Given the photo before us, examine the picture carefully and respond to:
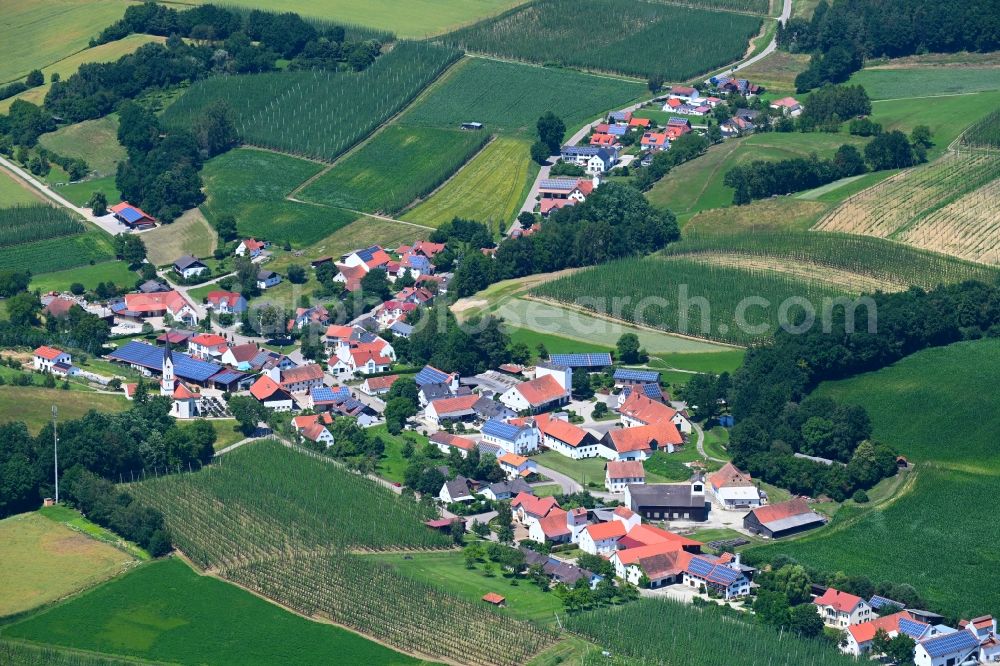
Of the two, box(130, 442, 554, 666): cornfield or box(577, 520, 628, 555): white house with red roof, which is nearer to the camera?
box(130, 442, 554, 666): cornfield

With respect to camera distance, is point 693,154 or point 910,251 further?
point 693,154

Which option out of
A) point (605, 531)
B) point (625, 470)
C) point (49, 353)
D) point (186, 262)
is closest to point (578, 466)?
point (625, 470)

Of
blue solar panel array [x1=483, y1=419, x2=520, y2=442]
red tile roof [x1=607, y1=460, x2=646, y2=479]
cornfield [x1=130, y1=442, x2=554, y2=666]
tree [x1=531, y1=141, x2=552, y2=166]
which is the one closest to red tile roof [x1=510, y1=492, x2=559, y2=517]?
cornfield [x1=130, y1=442, x2=554, y2=666]

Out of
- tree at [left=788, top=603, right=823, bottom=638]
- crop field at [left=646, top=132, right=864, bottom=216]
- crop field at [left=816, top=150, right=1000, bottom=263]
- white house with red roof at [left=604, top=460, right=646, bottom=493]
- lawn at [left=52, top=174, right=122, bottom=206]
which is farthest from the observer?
lawn at [left=52, top=174, right=122, bottom=206]

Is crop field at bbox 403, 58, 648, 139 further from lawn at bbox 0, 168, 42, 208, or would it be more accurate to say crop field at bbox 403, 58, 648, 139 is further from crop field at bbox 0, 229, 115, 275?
crop field at bbox 0, 229, 115, 275

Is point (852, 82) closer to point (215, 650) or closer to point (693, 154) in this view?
point (693, 154)

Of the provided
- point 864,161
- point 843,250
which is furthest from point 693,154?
point 843,250

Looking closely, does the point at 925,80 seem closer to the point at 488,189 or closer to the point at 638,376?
the point at 488,189
